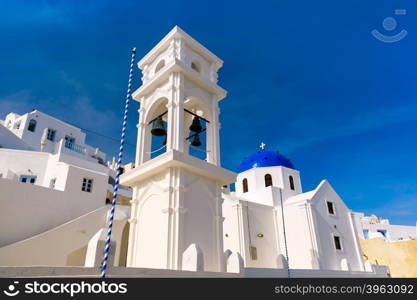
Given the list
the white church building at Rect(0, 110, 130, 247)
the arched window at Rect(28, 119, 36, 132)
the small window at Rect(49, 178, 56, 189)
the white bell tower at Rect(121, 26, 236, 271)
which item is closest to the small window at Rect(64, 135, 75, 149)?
the white church building at Rect(0, 110, 130, 247)

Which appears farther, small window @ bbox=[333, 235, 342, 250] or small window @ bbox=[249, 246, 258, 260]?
small window @ bbox=[333, 235, 342, 250]

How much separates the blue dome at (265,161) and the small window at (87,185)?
13871 mm

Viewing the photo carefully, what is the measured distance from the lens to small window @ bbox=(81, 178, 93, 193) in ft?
56.1

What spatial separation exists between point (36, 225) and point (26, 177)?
777 centimetres

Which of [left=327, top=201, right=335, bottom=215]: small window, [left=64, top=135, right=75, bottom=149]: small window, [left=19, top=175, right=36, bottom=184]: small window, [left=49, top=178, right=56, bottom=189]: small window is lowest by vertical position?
[left=327, top=201, right=335, bottom=215]: small window

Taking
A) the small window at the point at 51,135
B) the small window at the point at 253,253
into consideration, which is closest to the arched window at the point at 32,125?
the small window at the point at 51,135

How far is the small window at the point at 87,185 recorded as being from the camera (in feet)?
56.1

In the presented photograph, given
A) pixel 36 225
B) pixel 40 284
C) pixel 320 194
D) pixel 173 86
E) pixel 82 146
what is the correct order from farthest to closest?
pixel 82 146
pixel 320 194
pixel 36 225
pixel 173 86
pixel 40 284

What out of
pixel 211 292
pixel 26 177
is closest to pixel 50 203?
pixel 26 177

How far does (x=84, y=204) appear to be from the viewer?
1648cm

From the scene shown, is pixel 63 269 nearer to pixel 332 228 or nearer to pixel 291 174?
pixel 332 228

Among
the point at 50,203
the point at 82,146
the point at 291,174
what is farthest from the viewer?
the point at 82,146

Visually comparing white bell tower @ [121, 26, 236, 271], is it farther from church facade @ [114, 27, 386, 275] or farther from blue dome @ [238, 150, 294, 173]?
blue dome @ [238, 150, 294, 173]

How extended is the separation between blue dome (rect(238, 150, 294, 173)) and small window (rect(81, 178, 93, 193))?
13871 mm
